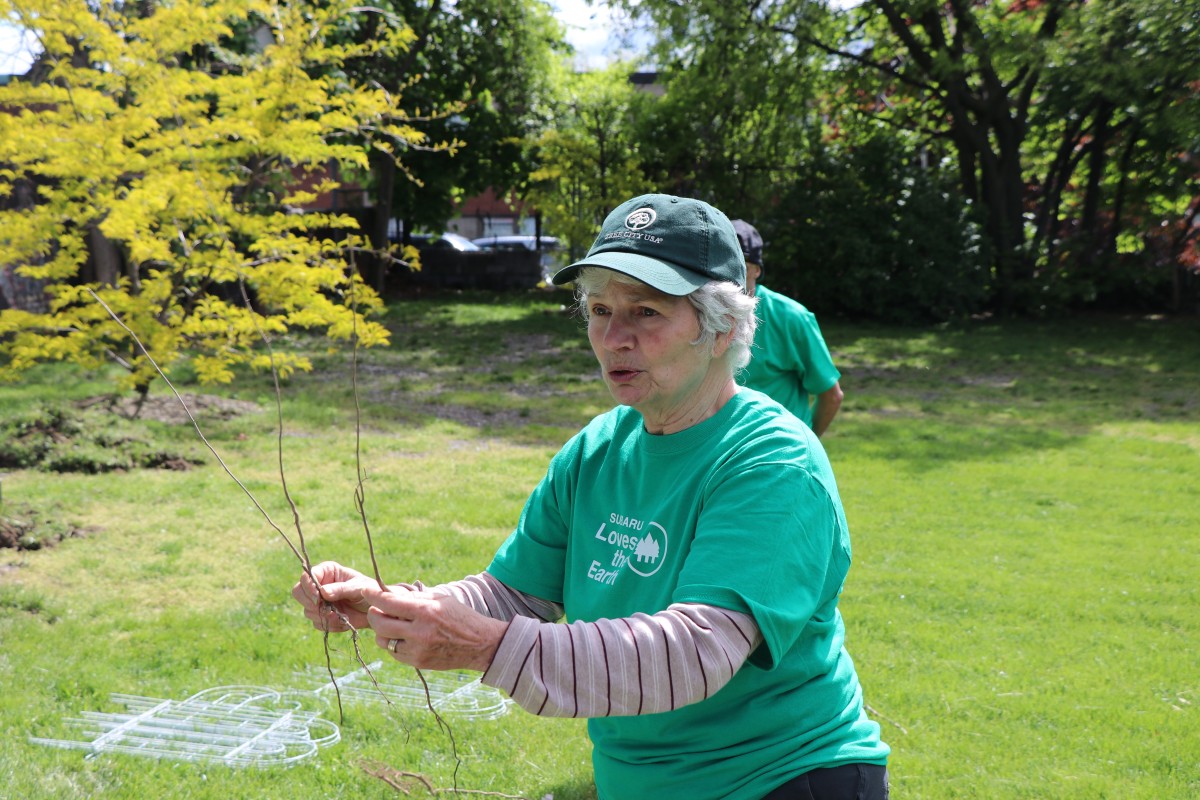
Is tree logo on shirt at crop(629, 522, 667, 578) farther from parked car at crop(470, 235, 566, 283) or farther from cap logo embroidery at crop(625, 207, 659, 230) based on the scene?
parked car at crop(470, 235, 566, 283)

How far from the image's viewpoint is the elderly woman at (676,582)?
5.25ft

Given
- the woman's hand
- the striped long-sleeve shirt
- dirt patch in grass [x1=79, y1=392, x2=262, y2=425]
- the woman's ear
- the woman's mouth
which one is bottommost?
dirt patch in grass [x1=79, y1=392, x2=262, y2=425]

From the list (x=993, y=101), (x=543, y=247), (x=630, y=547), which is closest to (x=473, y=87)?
(x=543, y=247)

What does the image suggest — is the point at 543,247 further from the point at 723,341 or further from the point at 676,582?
the point at 676,582

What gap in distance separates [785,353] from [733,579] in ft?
11.5

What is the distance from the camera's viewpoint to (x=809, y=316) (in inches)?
203

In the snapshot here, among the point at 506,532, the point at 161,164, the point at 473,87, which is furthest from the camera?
the point at 473,87

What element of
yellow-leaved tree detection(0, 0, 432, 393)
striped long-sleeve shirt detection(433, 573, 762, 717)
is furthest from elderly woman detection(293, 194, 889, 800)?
yellow-leaved tree detection(0, 0, 432, 393)

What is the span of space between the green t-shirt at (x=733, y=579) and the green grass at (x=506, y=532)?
2085mm

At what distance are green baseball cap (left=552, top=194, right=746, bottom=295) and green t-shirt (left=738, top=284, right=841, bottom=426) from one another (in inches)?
121

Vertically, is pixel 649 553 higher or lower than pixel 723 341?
lower

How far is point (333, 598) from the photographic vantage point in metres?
2.00

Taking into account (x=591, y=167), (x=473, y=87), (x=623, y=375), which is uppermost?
(x=473, y=87)

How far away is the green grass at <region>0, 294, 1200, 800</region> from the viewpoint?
13.4ft
